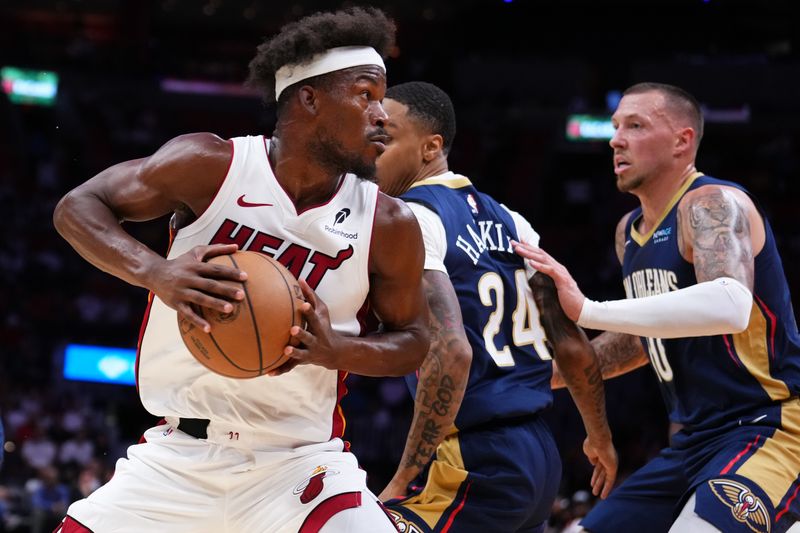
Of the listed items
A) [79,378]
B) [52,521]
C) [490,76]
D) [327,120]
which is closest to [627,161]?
[327,120]

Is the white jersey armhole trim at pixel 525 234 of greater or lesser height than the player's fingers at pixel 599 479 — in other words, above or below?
above

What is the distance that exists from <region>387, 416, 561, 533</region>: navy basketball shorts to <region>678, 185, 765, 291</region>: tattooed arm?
38.8 inches

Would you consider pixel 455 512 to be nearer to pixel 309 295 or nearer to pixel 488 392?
pixel 488 392

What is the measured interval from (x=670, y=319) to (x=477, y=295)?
0.76 metres

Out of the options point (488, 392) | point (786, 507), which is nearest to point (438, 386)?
point (488, 392)

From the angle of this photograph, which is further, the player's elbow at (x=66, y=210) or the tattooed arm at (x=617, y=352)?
the tattooed arm at (x=617, y=352)

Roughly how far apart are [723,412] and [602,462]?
2.12 ft

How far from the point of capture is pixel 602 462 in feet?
15.5

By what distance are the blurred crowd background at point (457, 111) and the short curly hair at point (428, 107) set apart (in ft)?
36.9

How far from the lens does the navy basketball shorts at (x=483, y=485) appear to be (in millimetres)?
3932

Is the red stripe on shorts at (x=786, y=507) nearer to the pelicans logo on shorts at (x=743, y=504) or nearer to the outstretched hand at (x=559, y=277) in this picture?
the pelicans logo on shorts at (x=743, y=504)

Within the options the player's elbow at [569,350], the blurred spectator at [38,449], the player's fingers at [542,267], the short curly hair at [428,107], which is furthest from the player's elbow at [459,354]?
the blurred spectator at [38,449]

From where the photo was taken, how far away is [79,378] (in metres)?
17.0

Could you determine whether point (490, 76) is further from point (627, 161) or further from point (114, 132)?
point (627, 161)
